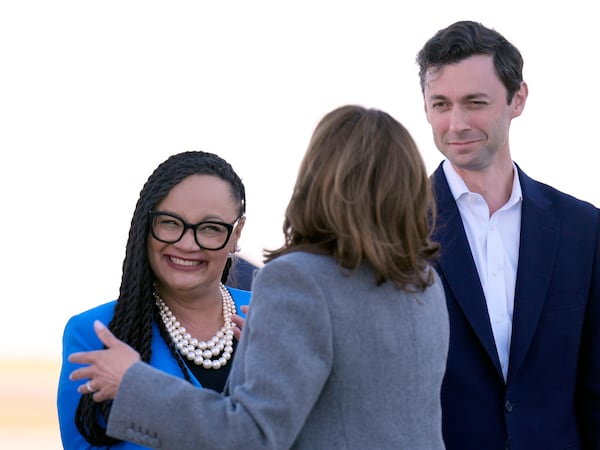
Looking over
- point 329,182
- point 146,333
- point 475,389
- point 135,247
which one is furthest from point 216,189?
point 475,389

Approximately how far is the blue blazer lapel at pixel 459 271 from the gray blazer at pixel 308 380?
1.01 metres

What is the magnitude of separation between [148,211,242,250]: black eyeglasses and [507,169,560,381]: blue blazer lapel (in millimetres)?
997

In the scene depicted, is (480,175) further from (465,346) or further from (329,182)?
(329,182)

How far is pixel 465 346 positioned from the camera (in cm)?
291

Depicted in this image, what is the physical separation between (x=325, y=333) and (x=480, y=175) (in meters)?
1.49

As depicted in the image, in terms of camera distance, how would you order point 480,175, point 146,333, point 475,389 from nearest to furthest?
point 146,333, point 475,389, point 480,175

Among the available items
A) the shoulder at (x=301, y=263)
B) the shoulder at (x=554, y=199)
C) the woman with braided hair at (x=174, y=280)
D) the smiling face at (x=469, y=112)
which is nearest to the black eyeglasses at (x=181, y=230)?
the woman with braided hair at (x=174, y=280)

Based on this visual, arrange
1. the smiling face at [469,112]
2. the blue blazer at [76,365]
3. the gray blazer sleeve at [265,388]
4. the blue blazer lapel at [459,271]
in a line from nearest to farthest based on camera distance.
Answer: the gray blazer sleeve at [265,388] < the blue blazer at [76,365] < the blue blazer lapel at [459,271] < the smiling face at [469,112]

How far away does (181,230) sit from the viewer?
2.58 metres

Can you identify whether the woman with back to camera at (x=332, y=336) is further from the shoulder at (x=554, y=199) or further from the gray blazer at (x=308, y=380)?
the shoulder at (x=554, y=199)

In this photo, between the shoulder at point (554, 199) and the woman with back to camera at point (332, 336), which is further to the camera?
the shoulder at point (554, 199)

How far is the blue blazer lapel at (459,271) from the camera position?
9.50ft

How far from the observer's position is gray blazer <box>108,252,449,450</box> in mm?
1786

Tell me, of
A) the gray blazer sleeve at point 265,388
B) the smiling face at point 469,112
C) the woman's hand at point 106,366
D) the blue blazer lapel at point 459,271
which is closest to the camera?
the gray blazer sleeve at point 265,388
